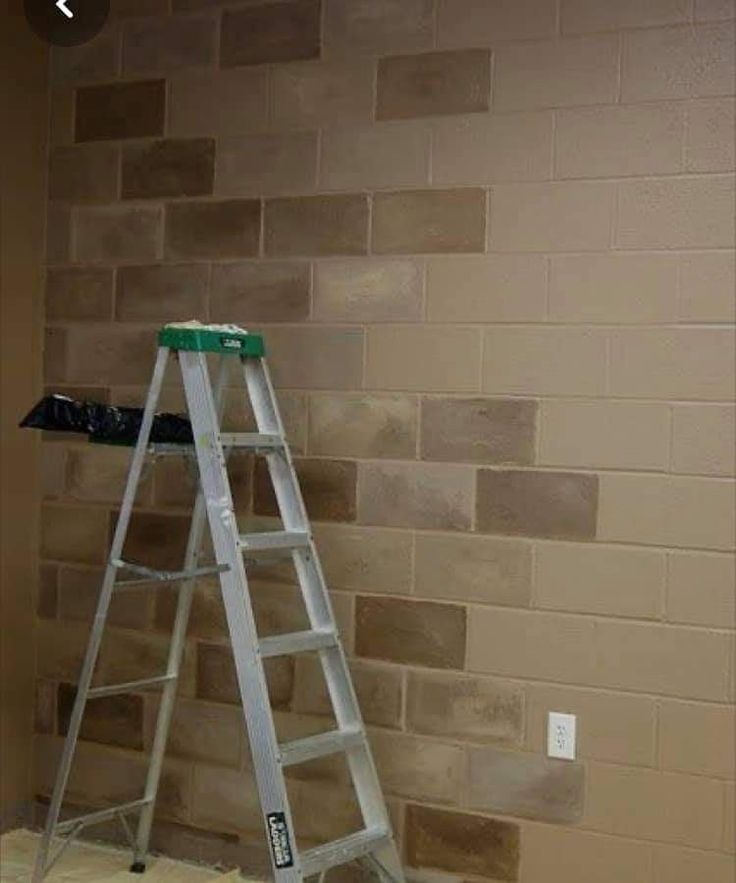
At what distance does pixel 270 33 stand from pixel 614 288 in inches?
51.4

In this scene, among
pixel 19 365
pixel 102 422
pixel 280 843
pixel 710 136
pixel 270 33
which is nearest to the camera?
pixel 280 843

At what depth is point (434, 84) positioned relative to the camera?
3461 millimetres

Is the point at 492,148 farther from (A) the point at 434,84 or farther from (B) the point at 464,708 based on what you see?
(B) the point at 464,708

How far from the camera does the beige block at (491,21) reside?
3.32 metres

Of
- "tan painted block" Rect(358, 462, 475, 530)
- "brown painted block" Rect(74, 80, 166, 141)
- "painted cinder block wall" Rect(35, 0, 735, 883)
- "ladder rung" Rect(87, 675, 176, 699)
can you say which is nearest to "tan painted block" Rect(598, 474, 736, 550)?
"painted cinder block wall" Rect(35, 0, 735, 883)

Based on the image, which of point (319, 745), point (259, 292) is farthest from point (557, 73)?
point (319, 745)

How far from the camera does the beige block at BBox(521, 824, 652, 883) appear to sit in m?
3.22

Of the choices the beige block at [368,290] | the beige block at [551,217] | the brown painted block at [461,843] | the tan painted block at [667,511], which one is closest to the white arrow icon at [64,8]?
the beige block at [368,290]

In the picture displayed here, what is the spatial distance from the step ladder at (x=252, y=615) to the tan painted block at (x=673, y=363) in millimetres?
928

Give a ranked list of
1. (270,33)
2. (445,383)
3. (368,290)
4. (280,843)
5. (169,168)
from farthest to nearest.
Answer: (169,168) < (270,33) < (368,290) < (445,383) < (280,843)

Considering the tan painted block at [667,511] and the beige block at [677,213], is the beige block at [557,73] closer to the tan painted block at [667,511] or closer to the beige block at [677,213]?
the beige block at [677,213]

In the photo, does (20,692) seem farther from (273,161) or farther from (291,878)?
(273,161)

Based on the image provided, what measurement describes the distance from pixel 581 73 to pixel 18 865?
2766 mm

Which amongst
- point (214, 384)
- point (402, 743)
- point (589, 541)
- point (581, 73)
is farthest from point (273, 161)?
point (402, 743)
